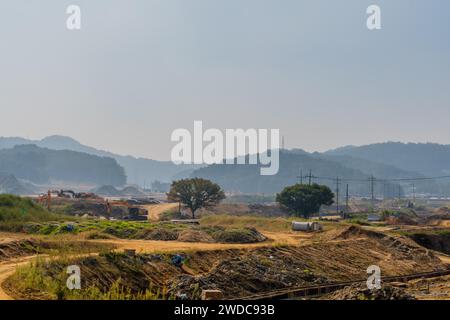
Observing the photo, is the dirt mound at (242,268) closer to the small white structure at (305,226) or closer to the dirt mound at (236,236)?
the dirt mound at (236,236)

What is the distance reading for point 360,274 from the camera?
145 ft

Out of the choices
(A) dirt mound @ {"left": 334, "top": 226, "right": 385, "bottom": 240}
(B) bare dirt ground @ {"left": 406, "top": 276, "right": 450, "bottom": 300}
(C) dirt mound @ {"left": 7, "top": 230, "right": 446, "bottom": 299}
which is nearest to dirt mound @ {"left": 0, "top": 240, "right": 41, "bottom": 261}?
(C) dirt mound @ {"left": 7, "top": 230, "right": 446, "bottom": 299}

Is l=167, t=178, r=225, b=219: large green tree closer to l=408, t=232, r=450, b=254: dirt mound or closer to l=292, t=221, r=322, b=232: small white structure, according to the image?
l=292, t=221, r=322, b=232: small white structure

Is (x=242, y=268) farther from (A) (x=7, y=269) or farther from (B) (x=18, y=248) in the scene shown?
(B) (x=18, y=248)

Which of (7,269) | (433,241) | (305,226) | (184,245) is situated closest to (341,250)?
(184,245)

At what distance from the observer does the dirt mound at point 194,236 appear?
52.0 meters

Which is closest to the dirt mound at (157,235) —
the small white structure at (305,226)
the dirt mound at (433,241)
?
the small white structure at (305,226)

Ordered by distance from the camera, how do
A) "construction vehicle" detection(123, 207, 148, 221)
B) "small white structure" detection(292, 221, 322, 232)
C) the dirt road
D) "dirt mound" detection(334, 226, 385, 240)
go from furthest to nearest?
"construction vehicle" detection(123, 207, 148, 221), "small white structure" detection(292, 221, 322, 232), "dirt mound" detection(334, 226, 385, 240), the dirt road

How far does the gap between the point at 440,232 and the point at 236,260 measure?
4192 cm

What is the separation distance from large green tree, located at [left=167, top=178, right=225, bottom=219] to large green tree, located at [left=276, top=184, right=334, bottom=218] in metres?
13.2

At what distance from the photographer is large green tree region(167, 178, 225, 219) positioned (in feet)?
336

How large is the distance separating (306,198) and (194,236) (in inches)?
2098

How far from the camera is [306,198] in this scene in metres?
103

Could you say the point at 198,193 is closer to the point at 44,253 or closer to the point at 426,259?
the point at 426,259
